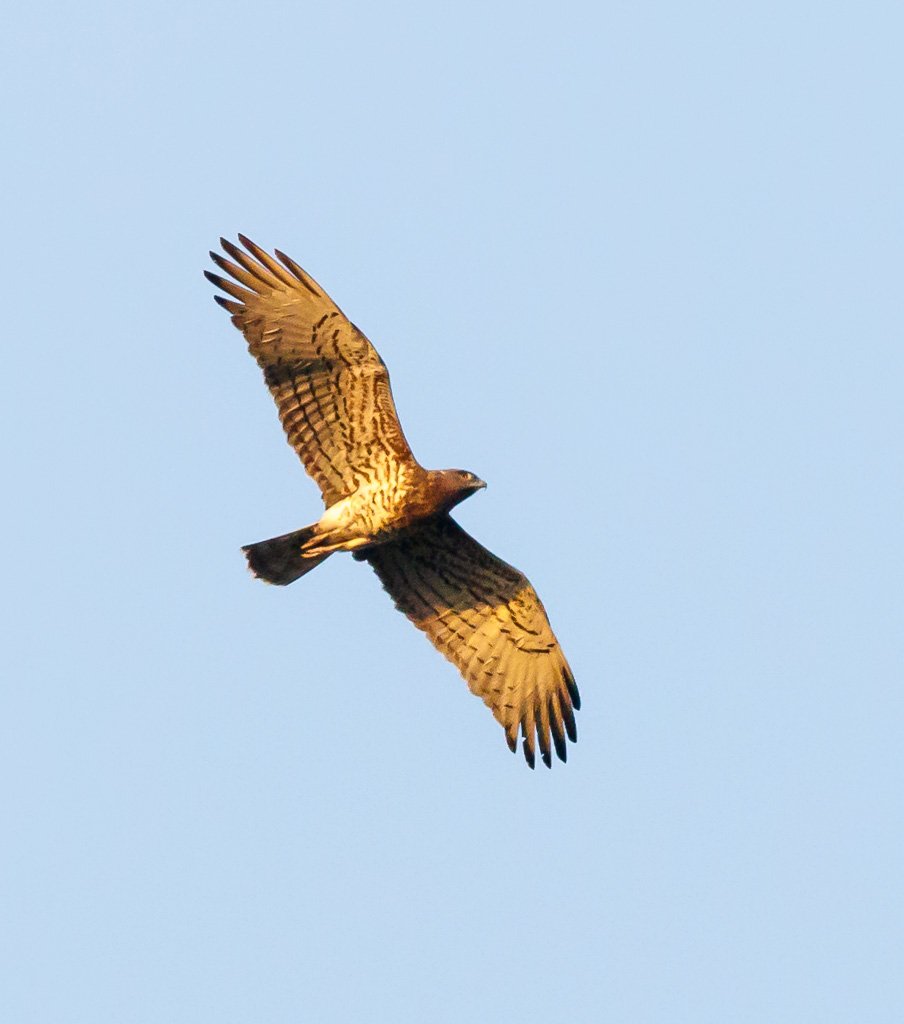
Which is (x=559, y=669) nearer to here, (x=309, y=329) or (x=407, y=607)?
(x=407, y=607)

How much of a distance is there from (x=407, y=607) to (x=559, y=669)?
1432 millimetres

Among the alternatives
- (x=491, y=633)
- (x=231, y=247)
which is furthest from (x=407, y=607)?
(x=231, y=247)

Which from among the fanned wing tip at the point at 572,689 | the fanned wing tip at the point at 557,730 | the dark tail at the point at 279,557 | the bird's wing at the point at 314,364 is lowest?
the fanned wing tip at the point at 557,730

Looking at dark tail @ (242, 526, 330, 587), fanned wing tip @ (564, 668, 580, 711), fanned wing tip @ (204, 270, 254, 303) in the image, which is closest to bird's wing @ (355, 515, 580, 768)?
fanned wing tip @ (564, 668, 580, 711)

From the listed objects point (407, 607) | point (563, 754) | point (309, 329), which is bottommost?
point (563, 754)

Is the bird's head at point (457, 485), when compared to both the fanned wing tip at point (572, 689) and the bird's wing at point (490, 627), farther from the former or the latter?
the fanned wing tip at point (572, 689)

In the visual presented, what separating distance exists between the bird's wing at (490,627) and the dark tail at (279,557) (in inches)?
34.5

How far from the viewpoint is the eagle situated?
18.4 meters

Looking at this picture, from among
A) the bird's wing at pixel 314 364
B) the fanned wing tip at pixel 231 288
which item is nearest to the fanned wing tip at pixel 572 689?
the bird's wing at pixel 314 364

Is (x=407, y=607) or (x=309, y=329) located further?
(x=407, y=607)

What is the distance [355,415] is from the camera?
18547 millimetres

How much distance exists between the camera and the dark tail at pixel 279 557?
733 inches

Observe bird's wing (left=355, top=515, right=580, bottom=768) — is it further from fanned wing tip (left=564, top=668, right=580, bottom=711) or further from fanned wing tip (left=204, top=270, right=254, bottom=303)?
fanned wing tip (left=204, top=270, right=254, bottom=303)

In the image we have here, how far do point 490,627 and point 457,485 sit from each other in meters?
1.53
